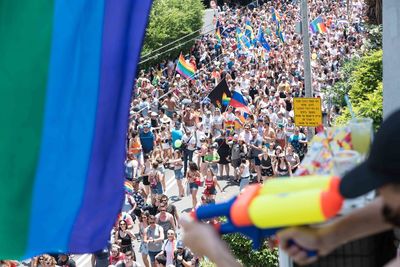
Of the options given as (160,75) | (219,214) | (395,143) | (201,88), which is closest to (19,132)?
(219,214)

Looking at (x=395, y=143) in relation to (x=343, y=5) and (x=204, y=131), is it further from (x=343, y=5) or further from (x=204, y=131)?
(x=343, y=5)

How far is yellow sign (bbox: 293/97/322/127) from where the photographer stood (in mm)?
15242

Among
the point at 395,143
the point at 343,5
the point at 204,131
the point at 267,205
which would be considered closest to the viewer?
the point at 395,143

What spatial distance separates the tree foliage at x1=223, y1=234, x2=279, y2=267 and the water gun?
8.85 m

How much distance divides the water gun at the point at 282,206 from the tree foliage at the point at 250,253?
29.0ft

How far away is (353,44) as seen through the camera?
112 ft

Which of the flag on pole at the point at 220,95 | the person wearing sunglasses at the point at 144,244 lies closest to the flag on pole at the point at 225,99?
the flag on pole at the point at 220,95

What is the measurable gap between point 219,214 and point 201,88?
26643 mm

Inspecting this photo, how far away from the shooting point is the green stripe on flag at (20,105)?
3.85 meters

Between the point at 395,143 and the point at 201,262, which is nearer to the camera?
the point at 395,143

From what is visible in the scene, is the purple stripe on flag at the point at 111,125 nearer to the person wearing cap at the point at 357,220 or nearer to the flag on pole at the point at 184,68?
the person wearing cap at the point at 357,220

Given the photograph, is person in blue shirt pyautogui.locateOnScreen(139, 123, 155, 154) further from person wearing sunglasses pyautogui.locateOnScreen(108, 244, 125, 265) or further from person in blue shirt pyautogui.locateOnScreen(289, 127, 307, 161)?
person wearing sunglasses pyautogui.locateOnScreen(108, 244, 125, 265)

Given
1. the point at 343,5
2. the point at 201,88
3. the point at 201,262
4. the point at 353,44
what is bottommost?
the point at 201,262

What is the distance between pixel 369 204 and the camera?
1.93 meters
